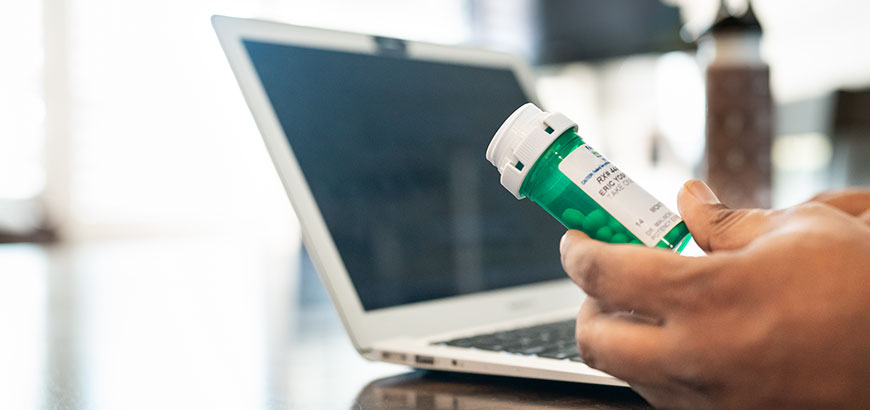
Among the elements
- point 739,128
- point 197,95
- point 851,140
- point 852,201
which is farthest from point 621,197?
point 197,95

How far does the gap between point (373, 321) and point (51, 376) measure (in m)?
0.25

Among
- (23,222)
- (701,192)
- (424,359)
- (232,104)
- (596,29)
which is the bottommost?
(424,359)

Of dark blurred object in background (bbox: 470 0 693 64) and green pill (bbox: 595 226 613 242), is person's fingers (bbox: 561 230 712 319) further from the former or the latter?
dark blurred object in background (bbox: 470 0 693 64)

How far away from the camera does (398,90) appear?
31.4 inches

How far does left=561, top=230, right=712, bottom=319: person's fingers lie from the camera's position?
305 millimetres

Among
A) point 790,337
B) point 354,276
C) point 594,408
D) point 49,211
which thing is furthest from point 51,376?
point 49,211

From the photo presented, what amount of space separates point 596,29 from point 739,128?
69.5 inches

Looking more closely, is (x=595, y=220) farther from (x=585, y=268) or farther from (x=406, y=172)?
(x=406, y=172)

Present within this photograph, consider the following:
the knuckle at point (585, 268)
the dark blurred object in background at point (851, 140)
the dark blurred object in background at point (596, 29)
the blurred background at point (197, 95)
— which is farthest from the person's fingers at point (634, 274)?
the blurred background at point (197, 95)

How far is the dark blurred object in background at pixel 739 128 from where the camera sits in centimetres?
97

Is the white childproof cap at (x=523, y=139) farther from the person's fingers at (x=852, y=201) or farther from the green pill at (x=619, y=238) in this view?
the person's fingers at (x=852, y=201)

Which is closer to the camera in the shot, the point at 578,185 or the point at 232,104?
the point at 578,185

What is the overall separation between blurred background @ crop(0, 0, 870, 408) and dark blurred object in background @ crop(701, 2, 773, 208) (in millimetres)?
1077

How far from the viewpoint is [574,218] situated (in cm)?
38
